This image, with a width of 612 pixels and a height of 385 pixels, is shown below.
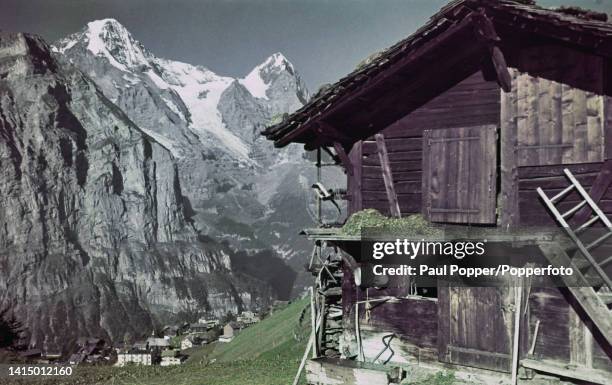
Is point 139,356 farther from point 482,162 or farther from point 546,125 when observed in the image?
point 546,125

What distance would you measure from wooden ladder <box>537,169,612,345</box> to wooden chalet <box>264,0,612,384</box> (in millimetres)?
31

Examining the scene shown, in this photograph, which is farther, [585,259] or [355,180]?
[355,180]

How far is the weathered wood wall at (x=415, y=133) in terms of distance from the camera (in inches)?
508

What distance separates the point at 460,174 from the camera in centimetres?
1284

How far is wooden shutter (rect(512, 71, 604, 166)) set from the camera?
1129 centimetres

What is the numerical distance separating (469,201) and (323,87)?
16.5 ft

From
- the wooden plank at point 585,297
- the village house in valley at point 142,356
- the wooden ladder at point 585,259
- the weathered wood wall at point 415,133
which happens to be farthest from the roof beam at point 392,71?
the village house in valley at point 142,356

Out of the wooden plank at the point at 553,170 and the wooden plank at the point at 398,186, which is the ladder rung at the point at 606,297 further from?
the wooden plank at the point at 398,186

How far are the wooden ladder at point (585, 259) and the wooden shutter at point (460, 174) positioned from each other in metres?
1.29

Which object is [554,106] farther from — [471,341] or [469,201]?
[471,341]

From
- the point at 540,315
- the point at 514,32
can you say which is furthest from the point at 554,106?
the point at 540,315

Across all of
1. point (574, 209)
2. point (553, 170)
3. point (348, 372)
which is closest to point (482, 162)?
point (553, 170)

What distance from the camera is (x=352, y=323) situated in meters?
14.6

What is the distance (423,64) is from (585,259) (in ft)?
18.5
